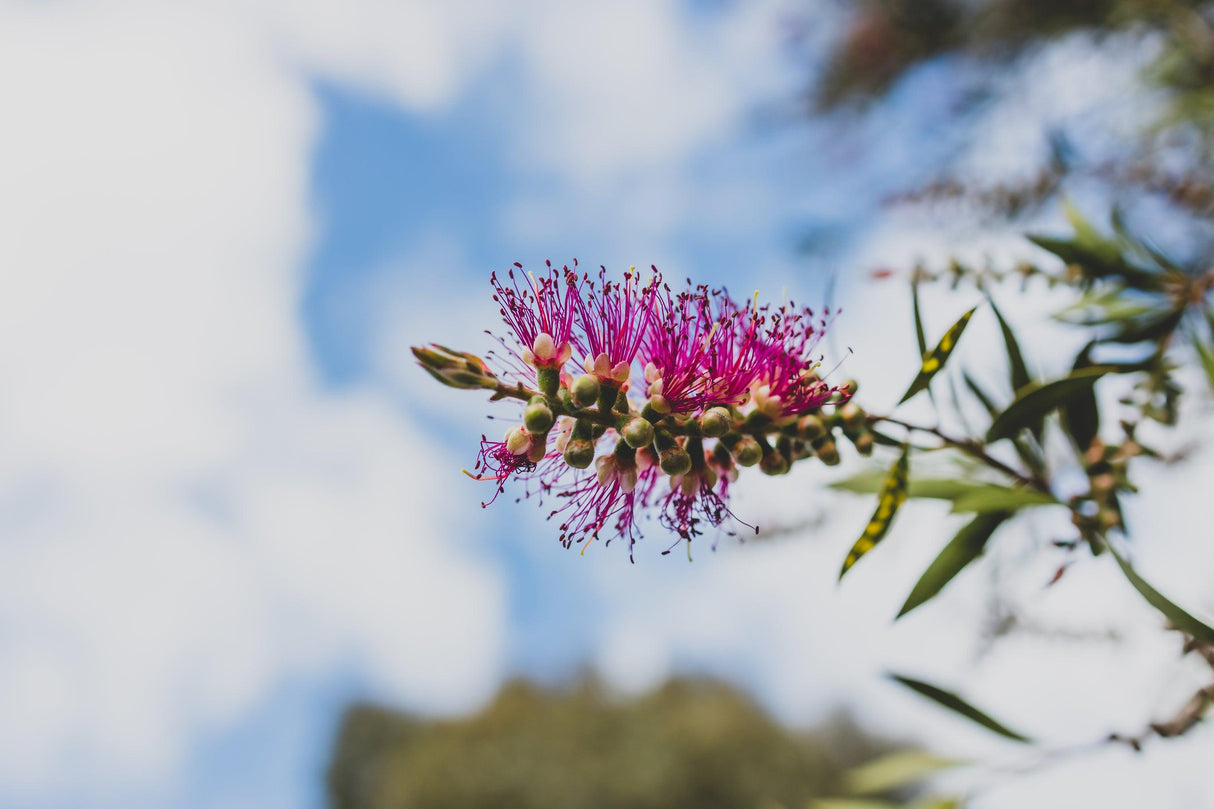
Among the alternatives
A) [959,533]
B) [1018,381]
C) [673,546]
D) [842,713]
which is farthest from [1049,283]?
[842,713]

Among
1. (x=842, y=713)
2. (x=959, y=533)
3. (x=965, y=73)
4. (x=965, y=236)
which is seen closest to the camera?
(x=959, y=533)

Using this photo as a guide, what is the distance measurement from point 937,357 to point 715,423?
240mm

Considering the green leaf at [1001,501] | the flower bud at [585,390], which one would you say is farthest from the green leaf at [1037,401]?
the flower bud at [585,390]

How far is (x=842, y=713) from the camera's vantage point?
14.3 meters

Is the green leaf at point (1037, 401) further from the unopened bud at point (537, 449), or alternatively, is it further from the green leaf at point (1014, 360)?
the unopened bud at point (537, 449)

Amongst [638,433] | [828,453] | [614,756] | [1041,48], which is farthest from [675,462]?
[614,756]

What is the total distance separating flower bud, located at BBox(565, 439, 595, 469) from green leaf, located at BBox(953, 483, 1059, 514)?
0.37m

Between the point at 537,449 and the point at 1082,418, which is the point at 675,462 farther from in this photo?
the point at 1082,418

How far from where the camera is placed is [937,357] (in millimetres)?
775

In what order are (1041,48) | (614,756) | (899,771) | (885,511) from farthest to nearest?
(614,756), (1041,48), (899,771), (885,511)

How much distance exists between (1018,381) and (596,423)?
1.77 feet

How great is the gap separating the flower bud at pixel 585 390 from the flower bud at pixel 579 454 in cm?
4

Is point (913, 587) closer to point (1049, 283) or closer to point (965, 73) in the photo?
point (1049, 283)

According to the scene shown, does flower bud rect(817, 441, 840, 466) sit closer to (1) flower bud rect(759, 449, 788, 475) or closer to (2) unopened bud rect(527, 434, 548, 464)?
(1) flower bud rect(759, 449, 788, 475)
